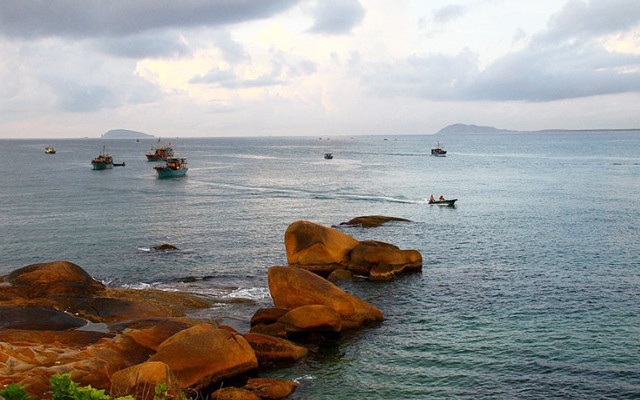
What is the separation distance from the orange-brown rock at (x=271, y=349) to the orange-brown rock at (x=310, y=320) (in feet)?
6.74

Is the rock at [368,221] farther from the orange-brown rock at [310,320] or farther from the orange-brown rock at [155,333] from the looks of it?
the orange-brown rock at [155,333]

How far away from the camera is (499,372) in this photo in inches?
962

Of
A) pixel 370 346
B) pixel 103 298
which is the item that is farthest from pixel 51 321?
pixel 370 346

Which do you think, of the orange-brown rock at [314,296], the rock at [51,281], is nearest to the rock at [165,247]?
the rock at [51,281]

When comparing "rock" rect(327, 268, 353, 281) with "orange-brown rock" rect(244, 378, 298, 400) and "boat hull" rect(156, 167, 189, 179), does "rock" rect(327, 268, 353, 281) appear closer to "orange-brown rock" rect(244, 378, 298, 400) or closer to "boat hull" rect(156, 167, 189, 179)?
"orange-brown rock" rect(244, 378, 298, 400)

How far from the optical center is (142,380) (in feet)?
62.2

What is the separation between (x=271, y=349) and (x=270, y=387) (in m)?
3.53

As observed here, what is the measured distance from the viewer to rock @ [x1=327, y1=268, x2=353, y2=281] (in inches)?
1550

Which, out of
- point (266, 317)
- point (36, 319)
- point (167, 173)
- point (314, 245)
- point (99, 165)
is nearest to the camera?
point (36, 319)

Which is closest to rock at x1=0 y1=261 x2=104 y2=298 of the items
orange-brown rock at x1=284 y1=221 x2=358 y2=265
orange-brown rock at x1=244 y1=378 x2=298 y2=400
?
orange-brown rock at x1=284 y1=221 x2=358 y2=265

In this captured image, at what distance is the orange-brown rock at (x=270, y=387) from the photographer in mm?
21750

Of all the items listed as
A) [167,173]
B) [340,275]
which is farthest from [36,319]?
[167,173]

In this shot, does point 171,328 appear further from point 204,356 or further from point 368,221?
point 368,221

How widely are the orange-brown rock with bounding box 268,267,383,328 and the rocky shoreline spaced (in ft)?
0.18
